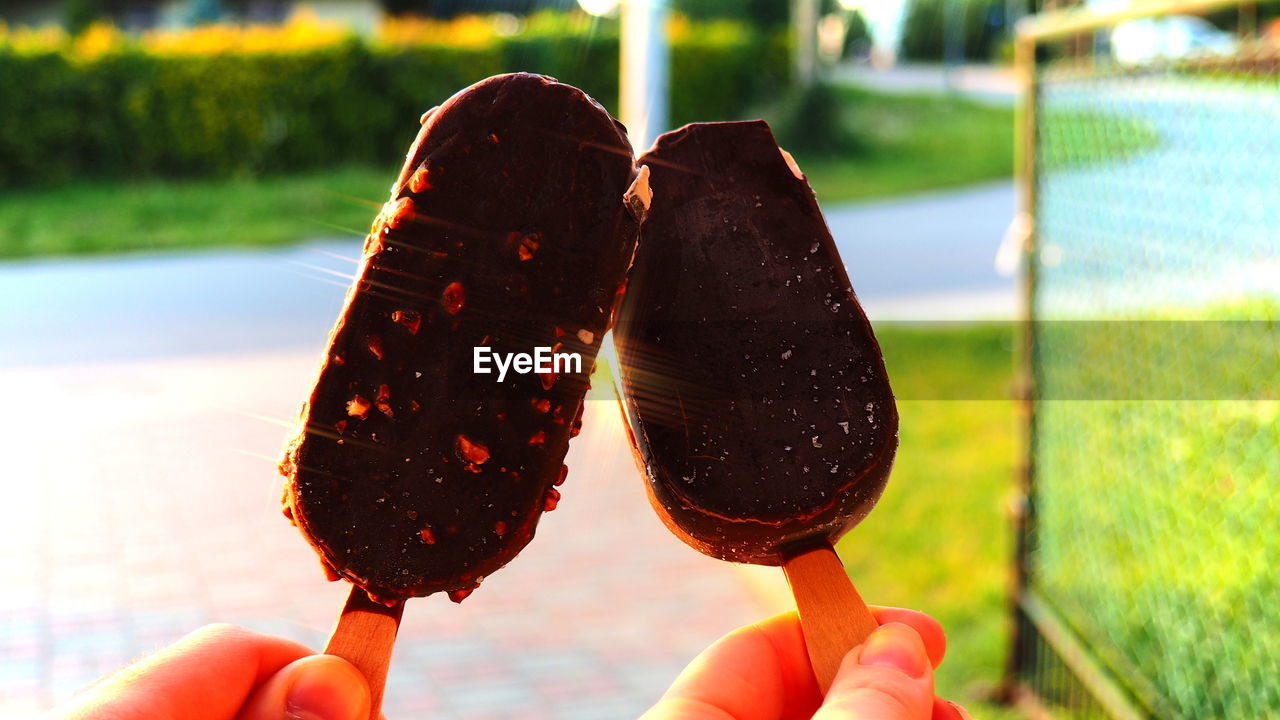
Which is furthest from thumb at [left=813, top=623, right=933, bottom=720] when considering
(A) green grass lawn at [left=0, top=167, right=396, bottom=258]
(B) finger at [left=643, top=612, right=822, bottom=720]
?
(A) green grass lawn at [left=0, top=167, right=396, bottom=258]

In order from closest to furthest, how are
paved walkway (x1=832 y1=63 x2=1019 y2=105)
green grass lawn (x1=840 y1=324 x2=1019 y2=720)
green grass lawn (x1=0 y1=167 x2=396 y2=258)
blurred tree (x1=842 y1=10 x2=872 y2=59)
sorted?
green grass lawn (x1=840 y1=324 x2=1019 y2=720) < green grass lawn (x1=0 y1=167 x2=396 y2=258) < paved walkway (x1=832 y1=63 x2=1019 y2=105) < blurred tree (x1=842 y1=10 x2=872 y2=59)

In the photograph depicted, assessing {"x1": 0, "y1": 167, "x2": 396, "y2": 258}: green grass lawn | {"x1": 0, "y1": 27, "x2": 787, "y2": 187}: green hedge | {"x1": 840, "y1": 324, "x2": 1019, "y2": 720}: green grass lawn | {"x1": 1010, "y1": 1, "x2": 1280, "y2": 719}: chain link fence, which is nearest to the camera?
{"x1": 1010, "y1": 1, "x2": 1280, "y2": 719}: chain link fence

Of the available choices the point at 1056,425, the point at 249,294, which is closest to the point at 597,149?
the point at 1056,425

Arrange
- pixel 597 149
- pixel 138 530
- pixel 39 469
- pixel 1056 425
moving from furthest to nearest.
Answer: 1. pixel 39 469
2. pixel 138 530
3. pixel 1056 425
4. pixel 597 149

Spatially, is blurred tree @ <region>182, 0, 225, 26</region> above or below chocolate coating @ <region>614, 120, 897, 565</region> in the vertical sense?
below

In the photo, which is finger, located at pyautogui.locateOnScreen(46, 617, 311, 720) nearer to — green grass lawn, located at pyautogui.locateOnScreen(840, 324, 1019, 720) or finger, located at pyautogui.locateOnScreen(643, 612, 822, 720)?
finger, located at pyautogui.locateOnScreen(643, 612, 822, 720)

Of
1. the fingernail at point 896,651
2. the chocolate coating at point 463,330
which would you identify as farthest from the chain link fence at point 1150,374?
the chocolate coating at point 463,330

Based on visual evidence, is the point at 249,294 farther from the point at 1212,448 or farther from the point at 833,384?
the point at 833,384

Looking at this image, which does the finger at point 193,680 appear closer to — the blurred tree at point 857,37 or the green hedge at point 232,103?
the green hedge at point 232,103
